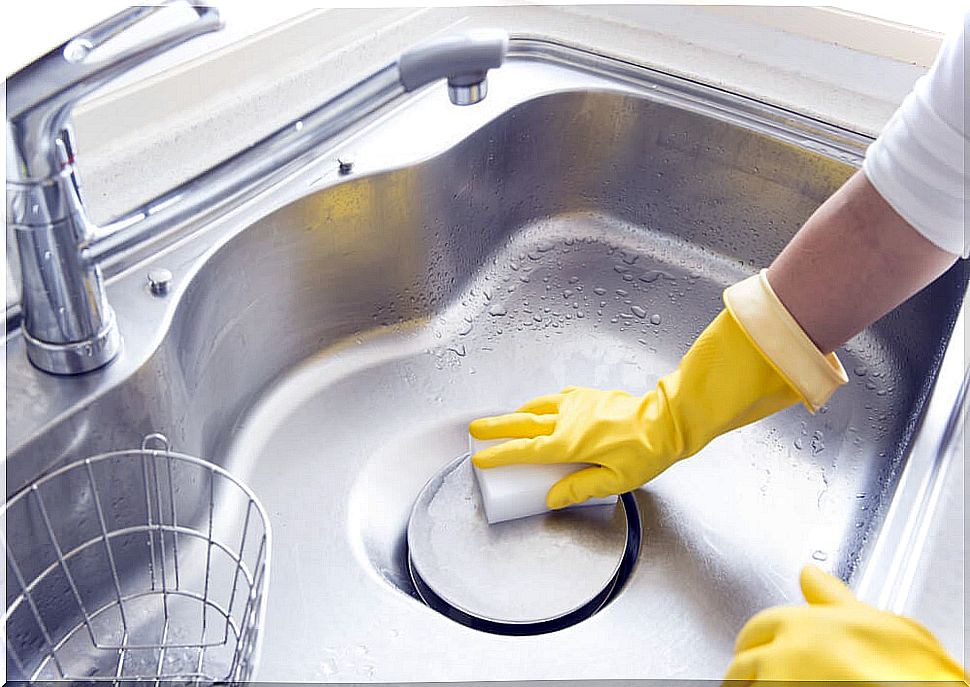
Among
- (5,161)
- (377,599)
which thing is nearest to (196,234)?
(5,161)

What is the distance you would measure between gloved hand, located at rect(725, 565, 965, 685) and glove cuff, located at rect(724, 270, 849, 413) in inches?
8.2

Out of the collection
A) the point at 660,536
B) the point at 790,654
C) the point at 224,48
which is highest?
the point at 224,48

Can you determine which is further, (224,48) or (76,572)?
(224,48)

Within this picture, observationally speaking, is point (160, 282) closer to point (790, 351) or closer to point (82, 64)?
point (82, 64)

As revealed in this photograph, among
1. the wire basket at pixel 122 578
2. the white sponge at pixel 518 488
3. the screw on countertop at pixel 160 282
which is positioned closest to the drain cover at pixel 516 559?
the white sponge at pixel 518 488

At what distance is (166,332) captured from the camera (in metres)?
0.68

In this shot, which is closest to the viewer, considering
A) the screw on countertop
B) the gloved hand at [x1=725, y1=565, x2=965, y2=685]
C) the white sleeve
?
the gloved hand at [x1=725, y1=565, x2=965, y2=685]

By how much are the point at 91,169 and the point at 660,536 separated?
60 centimetres

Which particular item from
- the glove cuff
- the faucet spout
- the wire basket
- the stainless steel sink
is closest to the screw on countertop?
the stainless steel sink

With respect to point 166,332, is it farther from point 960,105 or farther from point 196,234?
point 960,105

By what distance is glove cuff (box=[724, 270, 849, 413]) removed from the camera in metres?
0.68

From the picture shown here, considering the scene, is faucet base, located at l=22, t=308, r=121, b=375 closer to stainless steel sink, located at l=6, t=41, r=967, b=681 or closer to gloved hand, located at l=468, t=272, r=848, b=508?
stainless steel sink, located at l=6, t=41, r=967, b=681

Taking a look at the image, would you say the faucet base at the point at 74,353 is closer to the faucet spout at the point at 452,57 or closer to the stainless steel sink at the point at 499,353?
the stainless steel sink at the point at 499,353

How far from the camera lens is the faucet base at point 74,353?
0.62 meters
